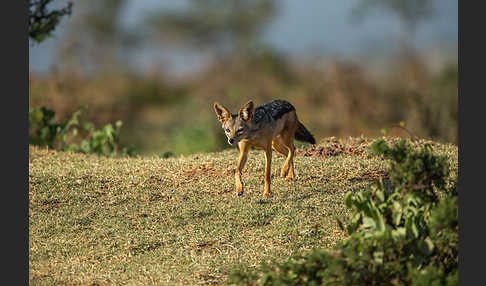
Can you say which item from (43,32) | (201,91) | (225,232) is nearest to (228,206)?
(225,232)

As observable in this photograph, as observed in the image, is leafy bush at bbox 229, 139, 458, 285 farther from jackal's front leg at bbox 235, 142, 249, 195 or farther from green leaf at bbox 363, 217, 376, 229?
jackal's front leg at bbox 235, 142, 249, 195

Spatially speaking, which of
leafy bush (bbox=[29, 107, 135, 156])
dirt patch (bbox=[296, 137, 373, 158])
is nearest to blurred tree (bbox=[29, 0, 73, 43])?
leafy bush (bbox=[29, 107, 135, 156])

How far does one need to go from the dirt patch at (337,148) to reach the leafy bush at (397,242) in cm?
492

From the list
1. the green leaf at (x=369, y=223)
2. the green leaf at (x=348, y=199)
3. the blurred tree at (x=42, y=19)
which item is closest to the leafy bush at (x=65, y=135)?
the blurred tree at (x=42, y=19)

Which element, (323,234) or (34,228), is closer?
(323,234)

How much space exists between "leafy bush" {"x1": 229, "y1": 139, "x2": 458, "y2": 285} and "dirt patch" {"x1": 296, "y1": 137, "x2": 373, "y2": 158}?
4.92 m

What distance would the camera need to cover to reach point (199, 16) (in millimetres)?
48844

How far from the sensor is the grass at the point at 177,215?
7051 mm

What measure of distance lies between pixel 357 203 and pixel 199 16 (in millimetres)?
43841

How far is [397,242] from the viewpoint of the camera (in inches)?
235

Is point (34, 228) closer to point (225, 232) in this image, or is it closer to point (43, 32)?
point (225, 232)

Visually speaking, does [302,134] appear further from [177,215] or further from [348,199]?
[348,199]

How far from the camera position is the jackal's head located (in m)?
8.69

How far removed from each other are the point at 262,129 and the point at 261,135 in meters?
0.09
